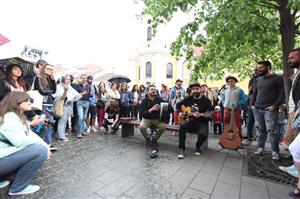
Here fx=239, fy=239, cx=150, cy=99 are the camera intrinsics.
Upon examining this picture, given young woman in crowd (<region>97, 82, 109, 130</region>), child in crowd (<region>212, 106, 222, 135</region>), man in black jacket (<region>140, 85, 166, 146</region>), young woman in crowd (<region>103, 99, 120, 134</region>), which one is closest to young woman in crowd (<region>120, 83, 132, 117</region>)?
young woman in crowd (<region>97, 82, 109, 130</region>)

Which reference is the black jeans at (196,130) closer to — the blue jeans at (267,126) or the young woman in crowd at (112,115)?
the blue jeans at (267,126)

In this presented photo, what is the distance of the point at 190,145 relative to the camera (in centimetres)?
657

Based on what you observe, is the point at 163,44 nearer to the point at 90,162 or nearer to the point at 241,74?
the point at 241,74

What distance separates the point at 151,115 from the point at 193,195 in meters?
3.00

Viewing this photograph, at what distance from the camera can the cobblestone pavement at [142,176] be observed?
3.33 metres

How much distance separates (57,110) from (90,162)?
2.15 meters

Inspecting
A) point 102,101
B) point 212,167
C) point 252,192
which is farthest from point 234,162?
point 102,101

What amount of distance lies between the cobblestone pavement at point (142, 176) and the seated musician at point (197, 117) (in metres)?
0.40

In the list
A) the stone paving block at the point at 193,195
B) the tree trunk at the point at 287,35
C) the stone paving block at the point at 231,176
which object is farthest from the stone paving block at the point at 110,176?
the tree trunk at the point at 287,35

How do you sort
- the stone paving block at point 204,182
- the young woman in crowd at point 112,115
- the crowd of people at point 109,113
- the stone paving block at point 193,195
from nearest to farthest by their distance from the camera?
1. the crowd of people at point 109,113
2. the stone paving block at point 193,195
3. the stone paving block at point 204,182
4. the young woman in crowd at point 112,115

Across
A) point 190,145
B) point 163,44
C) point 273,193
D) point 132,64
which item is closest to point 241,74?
point 190,145

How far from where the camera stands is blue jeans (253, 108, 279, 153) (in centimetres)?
507

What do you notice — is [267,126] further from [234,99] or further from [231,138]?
[234,99]

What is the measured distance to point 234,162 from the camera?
5.05 m
